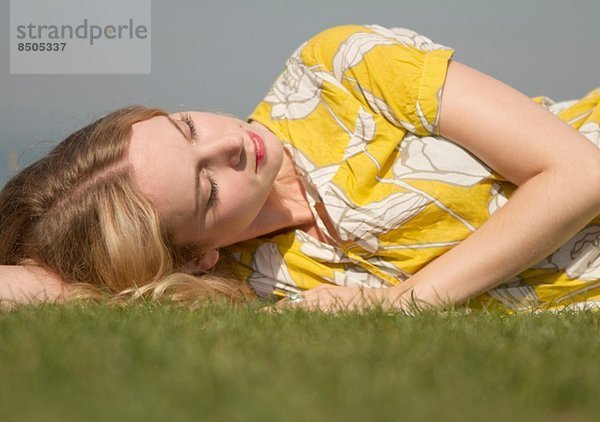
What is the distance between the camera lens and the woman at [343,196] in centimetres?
360

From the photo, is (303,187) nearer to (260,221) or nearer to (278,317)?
(260,221)

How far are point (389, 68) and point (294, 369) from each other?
89.9 inches

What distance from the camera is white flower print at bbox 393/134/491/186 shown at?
12.6ft

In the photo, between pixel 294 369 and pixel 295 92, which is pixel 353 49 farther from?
pixel 294 369

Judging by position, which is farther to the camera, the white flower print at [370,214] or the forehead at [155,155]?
the white flower print at [370,214]

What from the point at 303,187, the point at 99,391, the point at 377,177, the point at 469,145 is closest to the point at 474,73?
the point at 469,145

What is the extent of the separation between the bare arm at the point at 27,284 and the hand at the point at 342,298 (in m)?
1.04

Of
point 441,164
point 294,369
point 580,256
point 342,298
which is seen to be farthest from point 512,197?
point 294,369

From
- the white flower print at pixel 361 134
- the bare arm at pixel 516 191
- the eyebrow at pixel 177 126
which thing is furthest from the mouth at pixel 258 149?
the bare arm at pixel 516 191

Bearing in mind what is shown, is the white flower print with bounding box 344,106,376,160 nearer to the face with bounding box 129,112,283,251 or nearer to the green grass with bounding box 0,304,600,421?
the face with bounding box 129,112,283,251

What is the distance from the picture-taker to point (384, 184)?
12.9ft

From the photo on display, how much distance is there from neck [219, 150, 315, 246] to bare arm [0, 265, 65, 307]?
0.84 metres

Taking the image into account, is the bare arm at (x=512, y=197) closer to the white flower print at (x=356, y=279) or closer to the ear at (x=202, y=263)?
the white flower print at (x=356, y=279)

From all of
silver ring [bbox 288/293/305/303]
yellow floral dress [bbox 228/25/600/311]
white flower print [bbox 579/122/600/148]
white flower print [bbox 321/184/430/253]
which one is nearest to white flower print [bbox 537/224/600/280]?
yellow floral dress [bbox 228/25/600/311]
